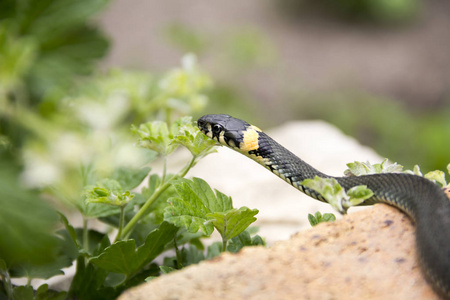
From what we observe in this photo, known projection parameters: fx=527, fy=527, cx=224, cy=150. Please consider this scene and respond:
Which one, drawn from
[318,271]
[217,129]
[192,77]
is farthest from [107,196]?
[192,77]

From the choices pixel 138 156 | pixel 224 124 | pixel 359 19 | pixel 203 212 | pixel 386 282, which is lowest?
pixel 386 282

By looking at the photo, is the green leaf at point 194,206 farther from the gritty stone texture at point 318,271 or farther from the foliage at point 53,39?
the foliage at point 53,39

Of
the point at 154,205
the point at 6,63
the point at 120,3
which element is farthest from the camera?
the point at 120,3

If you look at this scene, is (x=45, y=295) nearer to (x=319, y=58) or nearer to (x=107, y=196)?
(x=107, y=196)

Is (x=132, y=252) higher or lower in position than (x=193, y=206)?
lower

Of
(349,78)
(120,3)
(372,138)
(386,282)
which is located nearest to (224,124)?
(386,282)

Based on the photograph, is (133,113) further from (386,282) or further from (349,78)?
(349,78)
